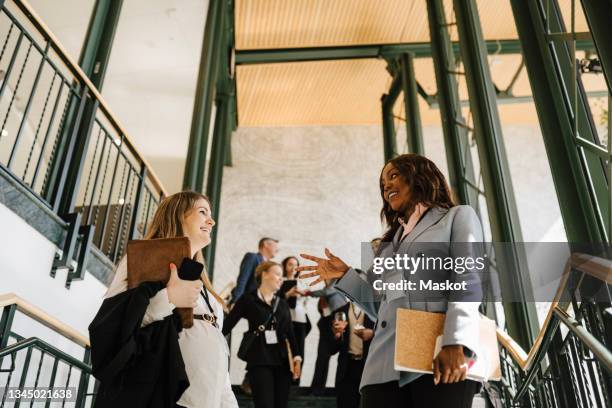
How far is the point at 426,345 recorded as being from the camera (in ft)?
5.89

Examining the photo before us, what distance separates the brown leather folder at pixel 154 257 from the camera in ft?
6.89

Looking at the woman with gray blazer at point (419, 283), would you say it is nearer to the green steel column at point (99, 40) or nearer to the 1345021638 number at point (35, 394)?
the 1345021638 number at point (35, 394)

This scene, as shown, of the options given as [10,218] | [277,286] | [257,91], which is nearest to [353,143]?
[257,91]

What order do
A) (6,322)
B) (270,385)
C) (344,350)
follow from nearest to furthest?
(6,322) < (270,385) < (344,350)

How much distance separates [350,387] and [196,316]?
300 centimetres

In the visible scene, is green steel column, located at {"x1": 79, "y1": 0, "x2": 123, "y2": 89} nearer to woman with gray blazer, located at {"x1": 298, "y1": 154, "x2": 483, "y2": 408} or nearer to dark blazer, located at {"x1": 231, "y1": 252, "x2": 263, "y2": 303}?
dark blazer, located at {"x1": 231, "y1": 252, "x2": 263, "y2": 303}

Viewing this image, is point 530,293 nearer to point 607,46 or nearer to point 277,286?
point 277,286

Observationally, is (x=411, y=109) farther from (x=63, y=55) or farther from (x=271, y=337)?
(x=63, y=55)

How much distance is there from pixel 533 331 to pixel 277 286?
89.1 inches

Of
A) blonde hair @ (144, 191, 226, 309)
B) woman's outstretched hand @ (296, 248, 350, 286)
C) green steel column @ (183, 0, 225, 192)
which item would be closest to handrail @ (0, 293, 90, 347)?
blonde hair @ (144, 191, 226, 309)

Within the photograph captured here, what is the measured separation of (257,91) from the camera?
1268 cm

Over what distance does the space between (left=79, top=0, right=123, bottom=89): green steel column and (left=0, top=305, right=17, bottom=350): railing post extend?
9.30 feet

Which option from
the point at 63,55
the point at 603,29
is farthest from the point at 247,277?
the point at 603,29

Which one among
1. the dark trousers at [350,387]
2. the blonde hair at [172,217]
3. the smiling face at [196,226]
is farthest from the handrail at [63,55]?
the dark trousers at [350,387]
